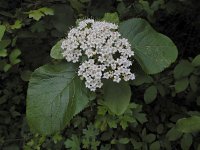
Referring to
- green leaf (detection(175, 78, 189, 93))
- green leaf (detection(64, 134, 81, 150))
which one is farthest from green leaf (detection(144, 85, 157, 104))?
green leaf (detection(64, 134, 81, 150))

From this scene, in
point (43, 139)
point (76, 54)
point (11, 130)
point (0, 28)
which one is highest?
point (76, 54)

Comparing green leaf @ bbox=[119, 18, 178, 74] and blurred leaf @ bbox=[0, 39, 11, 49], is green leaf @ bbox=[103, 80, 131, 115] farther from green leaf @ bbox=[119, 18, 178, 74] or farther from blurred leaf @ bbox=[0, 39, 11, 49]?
blurred leaf @ bbox=[0, 39, 11, 49]

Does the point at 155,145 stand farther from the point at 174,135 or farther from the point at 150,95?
the point at 150,95

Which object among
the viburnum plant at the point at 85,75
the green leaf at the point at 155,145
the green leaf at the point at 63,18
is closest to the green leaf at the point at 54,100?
the viburnum plant at the point at 85,75

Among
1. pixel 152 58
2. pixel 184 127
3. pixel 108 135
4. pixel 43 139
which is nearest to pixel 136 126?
pixel 108 135

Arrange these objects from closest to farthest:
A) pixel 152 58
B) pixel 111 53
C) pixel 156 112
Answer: pixel 111 53
pixel 152 58
pixel 156 112

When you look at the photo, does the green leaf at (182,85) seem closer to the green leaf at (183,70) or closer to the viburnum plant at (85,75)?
the green leaf at (183,70)

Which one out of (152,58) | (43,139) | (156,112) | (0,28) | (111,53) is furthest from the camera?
(156,112)

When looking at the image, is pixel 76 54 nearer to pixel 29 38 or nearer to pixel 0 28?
pixel 0 28
